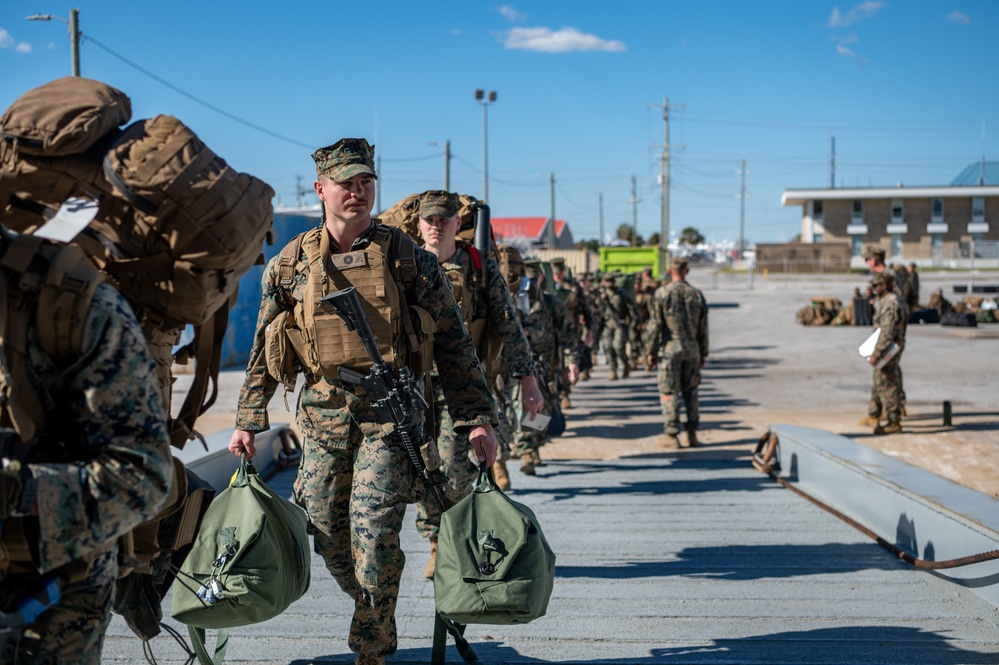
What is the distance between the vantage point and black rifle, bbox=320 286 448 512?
12.8 ft

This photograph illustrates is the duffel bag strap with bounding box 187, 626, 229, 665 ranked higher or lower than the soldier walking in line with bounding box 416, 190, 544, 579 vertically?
lower

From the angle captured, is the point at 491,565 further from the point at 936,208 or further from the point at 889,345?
the point at 936,208

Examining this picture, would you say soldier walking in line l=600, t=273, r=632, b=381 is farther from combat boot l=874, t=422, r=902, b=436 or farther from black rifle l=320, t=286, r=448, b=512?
black rifle l=320, t=286, r=448, b=512

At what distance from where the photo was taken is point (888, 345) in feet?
37.6

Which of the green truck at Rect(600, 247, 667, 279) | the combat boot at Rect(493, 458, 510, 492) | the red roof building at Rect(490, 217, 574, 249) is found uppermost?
the red roof building at Rect(490, 217, 574, 249)

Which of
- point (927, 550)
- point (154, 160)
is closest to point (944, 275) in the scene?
point (927, 550)

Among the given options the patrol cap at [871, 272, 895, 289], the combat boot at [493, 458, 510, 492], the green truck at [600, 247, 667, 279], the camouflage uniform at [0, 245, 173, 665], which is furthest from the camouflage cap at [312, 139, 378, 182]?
the green truck at [600, 247, 667, 279]

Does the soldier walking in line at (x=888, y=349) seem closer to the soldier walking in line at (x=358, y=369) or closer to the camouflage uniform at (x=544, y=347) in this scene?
the camouflage uniform at (x=544, y=347)

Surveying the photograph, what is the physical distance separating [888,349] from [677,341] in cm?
263

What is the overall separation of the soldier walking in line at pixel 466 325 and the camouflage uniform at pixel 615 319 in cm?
1262

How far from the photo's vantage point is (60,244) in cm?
234

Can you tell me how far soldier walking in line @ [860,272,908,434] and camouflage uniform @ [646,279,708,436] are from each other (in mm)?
2205

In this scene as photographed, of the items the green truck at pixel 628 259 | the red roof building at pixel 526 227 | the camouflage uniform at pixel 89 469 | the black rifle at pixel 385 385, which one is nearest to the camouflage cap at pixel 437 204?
the black rifle at pixel 385 385

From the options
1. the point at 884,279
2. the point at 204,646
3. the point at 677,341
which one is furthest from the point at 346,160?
the point at 884,279
